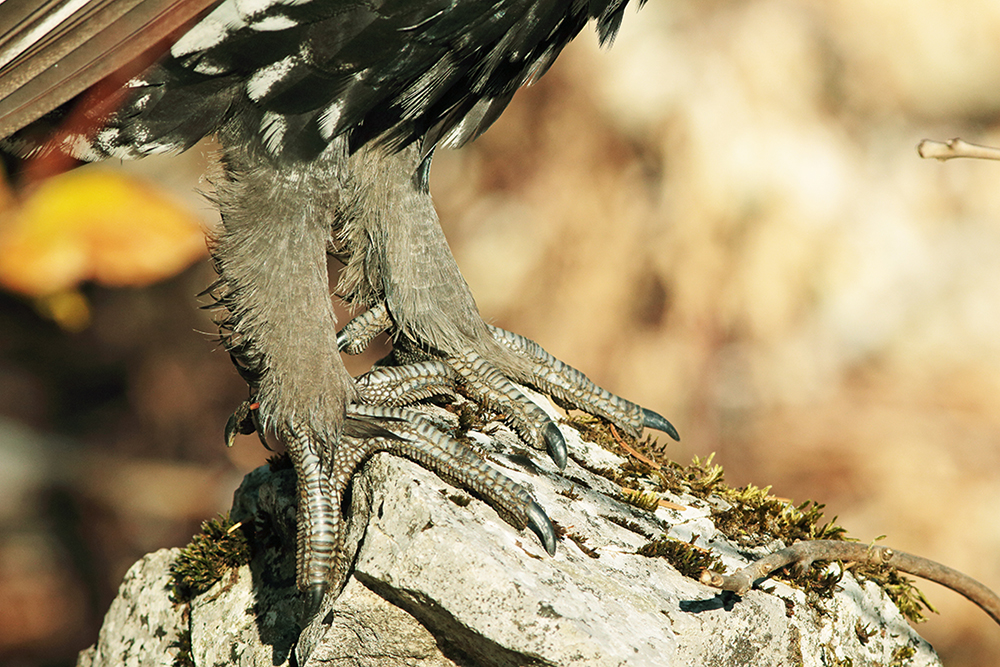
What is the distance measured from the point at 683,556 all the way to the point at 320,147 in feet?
4.62

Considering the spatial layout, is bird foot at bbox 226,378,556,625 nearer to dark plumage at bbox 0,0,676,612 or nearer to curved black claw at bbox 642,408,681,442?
dark plumage at bbox 0,0,676,612

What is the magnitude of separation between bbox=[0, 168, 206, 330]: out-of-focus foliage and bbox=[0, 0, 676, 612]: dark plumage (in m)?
2.74

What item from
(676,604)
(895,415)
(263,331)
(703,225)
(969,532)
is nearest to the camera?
(676,604)

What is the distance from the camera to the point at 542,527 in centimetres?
198

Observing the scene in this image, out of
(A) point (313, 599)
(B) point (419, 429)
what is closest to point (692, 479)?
(B) point (419, 429)

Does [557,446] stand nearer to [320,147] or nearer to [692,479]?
[692,479]

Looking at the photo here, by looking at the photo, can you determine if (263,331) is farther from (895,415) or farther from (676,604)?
(895,415)

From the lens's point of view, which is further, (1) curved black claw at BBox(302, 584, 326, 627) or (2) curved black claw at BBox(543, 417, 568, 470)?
(2) curved black claw at BBox(543, 417, 568, 470)

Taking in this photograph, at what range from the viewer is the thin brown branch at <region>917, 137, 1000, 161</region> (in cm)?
136

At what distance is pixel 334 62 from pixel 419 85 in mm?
263

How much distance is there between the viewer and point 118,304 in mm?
5715

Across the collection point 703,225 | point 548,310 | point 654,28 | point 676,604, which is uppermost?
point 654,28

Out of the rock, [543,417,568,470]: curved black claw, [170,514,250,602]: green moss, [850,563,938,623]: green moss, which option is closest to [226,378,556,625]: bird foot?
[543,417,568,470]: curved black claw

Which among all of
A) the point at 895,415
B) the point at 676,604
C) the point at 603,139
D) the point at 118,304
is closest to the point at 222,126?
the point at 676,604
